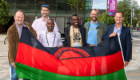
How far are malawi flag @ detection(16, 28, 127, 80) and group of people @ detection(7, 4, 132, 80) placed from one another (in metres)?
0.16

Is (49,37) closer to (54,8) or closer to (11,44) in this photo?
(11,44)

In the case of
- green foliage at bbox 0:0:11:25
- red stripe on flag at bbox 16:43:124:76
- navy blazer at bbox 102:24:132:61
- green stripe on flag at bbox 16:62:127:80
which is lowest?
green stripe on flag at bbox 16:62:127:80

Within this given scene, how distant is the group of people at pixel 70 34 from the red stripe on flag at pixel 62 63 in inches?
9.6

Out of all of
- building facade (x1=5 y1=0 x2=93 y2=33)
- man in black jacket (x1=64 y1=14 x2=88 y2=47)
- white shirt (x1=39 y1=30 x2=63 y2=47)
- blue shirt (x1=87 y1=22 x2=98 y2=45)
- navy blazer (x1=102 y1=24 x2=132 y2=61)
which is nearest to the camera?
navy blazer (x1=102 y1=24 x2=132 y2=61)

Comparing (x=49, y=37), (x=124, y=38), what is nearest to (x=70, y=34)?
(x=49, y=37)

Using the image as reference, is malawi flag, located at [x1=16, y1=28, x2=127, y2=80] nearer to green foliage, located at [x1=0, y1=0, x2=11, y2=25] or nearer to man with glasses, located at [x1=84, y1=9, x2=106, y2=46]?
man with glasses, located at [x1=84, y1=9, x2=106, y2=46]

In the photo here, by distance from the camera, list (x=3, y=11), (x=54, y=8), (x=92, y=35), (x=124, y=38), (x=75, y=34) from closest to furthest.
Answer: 1. (x=124, y=38)
2. (x=75, y=34)
3. (x=92, y=35)
4. (x=3, y=11)
5. (x=54, y=8)

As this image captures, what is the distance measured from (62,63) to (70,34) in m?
1.01

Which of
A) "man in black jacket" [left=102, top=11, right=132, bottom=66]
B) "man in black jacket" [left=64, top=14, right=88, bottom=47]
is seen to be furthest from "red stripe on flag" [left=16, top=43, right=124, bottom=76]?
"man in black jacket" [left=64, top=14, right=88, bottom=47]

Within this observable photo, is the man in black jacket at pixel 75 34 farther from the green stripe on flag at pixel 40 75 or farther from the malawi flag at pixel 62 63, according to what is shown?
the green stripe on flag at pixel 40 75

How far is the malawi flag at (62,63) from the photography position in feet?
11.6

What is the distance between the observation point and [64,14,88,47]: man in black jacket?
4285mm

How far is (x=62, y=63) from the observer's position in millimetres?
3541

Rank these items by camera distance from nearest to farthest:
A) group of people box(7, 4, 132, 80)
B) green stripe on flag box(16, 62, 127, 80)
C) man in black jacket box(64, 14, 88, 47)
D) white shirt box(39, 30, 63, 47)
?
green stripe on flag box(16, 62, 127, 80) → group of people box(7, 4, 132, 80) → white shirt box(39, 30, 63, 47) → man in black jacket box(64, 14, 88, 47)
